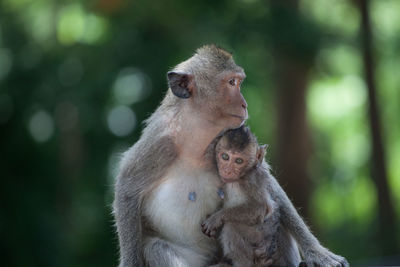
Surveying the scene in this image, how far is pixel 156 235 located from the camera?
6289 millimetres

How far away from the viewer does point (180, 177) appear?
245 inches

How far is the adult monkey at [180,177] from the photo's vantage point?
6.15 m

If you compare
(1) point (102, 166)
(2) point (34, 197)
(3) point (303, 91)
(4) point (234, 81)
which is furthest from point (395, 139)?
(4) point (234, 81)

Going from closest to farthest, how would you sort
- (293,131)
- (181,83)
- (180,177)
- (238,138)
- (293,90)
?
(238,138) → (180,177) → (181,83) → (293,131) → (293,90)

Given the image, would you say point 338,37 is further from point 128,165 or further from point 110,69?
point 128,165

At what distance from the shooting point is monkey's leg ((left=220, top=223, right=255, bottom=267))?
592 centimetres

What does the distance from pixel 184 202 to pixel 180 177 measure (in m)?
0.24

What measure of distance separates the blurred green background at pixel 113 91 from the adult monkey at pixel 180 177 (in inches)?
319

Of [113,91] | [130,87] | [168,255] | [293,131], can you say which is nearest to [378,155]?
[293,131]

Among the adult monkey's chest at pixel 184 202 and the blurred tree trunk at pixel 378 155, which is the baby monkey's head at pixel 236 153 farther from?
the blurred tree trunk at pixel 378 155

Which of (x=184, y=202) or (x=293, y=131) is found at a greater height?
(x=184, y=202)

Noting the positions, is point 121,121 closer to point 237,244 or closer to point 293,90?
point 293,90

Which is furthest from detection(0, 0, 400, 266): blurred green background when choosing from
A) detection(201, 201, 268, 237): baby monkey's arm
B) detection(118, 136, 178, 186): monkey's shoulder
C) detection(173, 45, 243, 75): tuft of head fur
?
detection(201, 201, 268, 237): baby monkey's arm

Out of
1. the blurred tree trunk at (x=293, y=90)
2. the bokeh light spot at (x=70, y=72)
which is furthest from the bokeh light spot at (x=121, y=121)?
the blurred tree trunk at (x=293, y=90)
